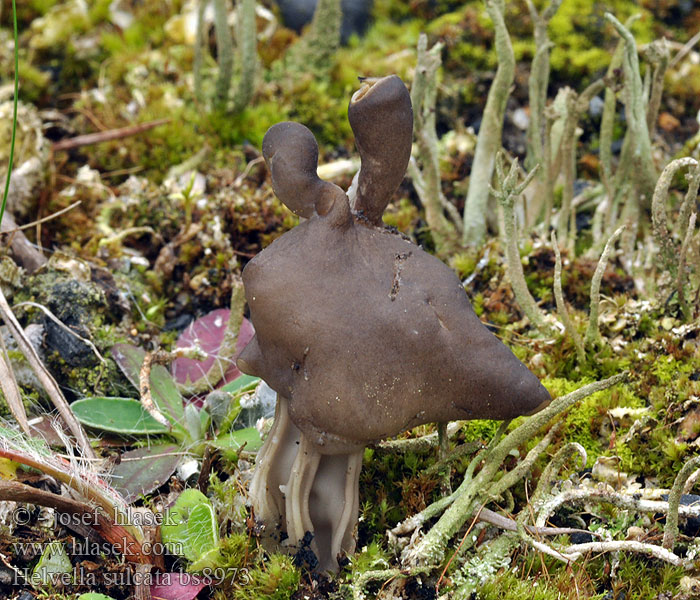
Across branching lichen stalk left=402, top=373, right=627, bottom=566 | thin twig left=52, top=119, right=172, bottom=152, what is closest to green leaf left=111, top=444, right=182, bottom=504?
branching lichen stalk left=402, top=373, right=627, bottom=566

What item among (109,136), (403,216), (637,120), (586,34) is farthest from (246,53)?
(586,34)

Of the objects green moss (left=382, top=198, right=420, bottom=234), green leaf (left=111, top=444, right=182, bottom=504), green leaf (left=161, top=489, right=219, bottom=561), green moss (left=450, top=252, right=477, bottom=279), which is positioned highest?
green moss (left=382, top=198, right=420, bottom=234)

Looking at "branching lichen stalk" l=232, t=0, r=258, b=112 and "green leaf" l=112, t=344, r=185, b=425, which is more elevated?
"branching lichen stalk" l=232, t=0, r=258, b=112

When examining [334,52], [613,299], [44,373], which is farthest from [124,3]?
[613,299]

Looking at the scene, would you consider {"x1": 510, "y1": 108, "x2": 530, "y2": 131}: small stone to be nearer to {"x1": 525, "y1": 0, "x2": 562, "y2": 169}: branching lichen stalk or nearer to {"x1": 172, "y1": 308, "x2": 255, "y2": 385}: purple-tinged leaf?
{"x1": 525, "y1": 0, "x2": 562, "y2": 169}: branching lichen stalk

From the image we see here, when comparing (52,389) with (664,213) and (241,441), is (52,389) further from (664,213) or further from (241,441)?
(664,213)

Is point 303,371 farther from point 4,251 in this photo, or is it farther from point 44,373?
point 4,251

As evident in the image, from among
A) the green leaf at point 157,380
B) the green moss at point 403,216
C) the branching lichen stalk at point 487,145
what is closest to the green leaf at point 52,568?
the green leaf at point 157,380

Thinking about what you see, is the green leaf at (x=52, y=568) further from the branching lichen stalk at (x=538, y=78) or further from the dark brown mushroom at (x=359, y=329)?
the branching lichen stalk at (x=538, y=78)
